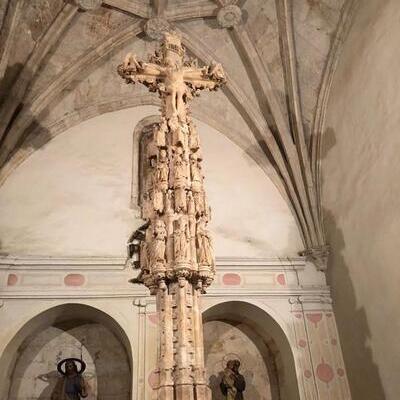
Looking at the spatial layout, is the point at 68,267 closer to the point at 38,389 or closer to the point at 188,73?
the point at 38,389

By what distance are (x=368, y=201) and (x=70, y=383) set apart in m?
6.11

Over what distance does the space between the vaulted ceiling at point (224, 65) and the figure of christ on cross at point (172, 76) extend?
444cm

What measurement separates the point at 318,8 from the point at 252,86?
219 centimetres

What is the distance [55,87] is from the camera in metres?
10.5

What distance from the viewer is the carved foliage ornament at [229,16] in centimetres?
1022

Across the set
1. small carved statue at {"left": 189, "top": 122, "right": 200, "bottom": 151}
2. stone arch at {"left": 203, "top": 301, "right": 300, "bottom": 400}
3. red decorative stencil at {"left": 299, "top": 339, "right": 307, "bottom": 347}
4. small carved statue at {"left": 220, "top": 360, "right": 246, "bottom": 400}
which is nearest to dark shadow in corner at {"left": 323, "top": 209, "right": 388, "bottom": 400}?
red decorative stencil at {"left": 299, "top": 339, "right": 307, "bottom": 347}

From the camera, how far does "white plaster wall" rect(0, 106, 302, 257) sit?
920 cm

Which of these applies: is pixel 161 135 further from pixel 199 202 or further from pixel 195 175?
pixel 199 202

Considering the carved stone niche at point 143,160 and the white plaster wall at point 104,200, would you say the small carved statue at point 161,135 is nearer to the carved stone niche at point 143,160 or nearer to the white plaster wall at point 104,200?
the white plaster wall at point 104,200

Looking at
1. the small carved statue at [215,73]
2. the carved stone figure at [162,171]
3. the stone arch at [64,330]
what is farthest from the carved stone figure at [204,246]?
the stone arch at [64,330]

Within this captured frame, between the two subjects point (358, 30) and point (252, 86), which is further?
point (252, 86)

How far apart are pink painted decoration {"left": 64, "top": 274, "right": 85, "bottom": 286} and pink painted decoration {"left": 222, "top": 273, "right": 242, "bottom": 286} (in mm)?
2692

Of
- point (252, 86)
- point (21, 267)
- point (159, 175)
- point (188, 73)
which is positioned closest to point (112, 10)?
point (252, 86)

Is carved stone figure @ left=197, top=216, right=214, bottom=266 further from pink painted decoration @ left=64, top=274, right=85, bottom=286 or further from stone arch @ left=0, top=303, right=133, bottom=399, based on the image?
pink painted decoration @ left=64, top=274, right=85, bottom=286
